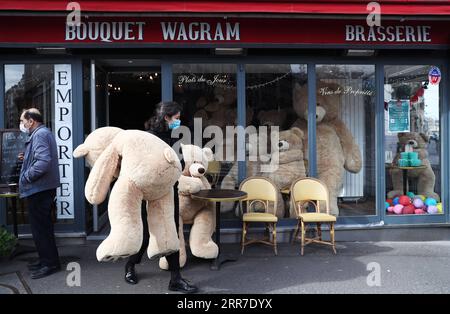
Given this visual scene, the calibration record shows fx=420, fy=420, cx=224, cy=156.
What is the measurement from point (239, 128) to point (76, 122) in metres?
2.34

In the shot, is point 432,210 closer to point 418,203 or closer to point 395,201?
point 418,203

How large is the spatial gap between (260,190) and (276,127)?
4.01 ft

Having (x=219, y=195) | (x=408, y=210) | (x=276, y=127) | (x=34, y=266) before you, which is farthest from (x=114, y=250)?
(x=408, y=210)

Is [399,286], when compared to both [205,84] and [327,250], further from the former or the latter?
[205,84]

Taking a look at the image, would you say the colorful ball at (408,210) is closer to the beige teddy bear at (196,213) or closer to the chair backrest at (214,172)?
the chair backrest at (214,172)

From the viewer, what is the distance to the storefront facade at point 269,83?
18.6ft

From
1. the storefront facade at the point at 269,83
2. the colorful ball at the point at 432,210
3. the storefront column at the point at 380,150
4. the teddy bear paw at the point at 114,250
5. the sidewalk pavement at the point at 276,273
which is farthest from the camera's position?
the colorful ball at the point at 432,210

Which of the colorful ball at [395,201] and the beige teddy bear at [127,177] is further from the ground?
the beige teddy bear at [127,177]

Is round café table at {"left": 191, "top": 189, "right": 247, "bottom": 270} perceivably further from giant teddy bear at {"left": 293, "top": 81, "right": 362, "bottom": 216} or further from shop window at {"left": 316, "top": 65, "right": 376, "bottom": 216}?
shop window at {"left": 316, "top": 65, "right": 376, "bottom": 216}

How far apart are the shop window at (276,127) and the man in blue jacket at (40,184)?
2550mm

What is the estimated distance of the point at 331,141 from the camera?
6.58m

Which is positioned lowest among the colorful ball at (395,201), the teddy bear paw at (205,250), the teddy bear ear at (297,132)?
the teddy bear paw at (205,250)

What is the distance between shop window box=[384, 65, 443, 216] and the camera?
6480 mm

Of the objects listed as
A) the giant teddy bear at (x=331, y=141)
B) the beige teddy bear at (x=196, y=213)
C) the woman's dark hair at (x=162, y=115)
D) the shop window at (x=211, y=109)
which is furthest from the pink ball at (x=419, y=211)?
the woman's dark hair at (x=162, y=115)
